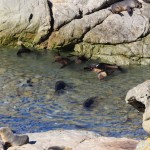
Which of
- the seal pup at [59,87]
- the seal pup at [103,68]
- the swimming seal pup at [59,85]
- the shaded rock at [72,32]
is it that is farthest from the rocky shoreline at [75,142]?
the shaded rock at [72,32]

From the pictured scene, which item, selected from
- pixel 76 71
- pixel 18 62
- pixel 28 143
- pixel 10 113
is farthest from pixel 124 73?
pixel 28 143

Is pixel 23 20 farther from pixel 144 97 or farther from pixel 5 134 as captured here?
pixel 144 97

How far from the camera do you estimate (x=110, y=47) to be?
18.7 metres

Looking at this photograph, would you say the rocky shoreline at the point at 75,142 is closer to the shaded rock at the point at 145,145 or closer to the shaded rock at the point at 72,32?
the shaded rock at the point at 145,145

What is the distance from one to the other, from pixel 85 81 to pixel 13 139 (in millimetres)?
6685

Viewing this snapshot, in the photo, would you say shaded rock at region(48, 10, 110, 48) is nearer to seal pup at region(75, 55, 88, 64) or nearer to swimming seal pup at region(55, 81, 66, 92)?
seal pup at region(75, 55, 88, 64)

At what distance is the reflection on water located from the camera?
11914 millimetres

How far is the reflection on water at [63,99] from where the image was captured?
1191 centimetres

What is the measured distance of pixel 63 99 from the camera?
13586mm

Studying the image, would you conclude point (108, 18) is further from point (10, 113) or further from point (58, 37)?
point (10, 113)

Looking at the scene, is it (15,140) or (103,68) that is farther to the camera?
(103,68)

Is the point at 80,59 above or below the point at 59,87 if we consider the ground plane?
above

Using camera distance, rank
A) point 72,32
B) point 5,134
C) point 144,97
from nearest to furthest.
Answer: point 144,97 → point 5,134 → point 72,32

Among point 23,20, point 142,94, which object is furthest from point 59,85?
point 142,94
